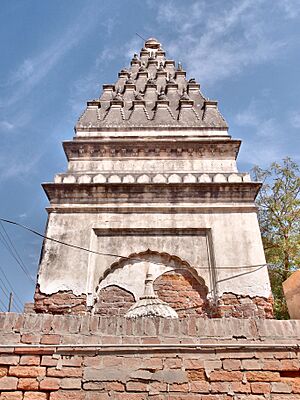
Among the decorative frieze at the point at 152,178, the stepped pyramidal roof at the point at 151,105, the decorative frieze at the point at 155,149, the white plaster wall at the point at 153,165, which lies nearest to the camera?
the decorative frieze at the point at 152,178

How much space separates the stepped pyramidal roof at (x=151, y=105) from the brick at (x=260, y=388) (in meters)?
7.88

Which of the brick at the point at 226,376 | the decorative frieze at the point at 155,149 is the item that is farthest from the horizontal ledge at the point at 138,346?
the decorative frieze at the point at 155,149

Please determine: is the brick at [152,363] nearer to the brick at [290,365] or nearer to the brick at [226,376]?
the brick at [226,376]

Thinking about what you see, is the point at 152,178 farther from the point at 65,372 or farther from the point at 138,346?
the point at 65,372

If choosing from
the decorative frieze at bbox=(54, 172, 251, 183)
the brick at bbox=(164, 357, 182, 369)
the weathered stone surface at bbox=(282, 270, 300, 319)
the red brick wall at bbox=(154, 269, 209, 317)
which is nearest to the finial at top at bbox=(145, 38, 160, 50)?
the decorative frieze at bbox=(54, 172, 251, 183)

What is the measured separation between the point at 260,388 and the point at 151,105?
969 cm

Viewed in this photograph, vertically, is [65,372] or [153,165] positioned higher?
[153,165]

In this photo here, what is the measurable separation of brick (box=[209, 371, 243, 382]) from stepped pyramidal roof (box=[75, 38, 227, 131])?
7.80 meters

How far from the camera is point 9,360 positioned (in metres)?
3.72

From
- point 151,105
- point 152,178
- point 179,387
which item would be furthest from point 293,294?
point 151,105

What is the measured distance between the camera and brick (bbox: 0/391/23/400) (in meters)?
3.54

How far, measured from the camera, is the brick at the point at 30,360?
3701 mm

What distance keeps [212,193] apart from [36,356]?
5790 millimetres

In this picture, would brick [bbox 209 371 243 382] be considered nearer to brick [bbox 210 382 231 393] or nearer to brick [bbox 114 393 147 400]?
brick [bbox 210 382 231 393]
